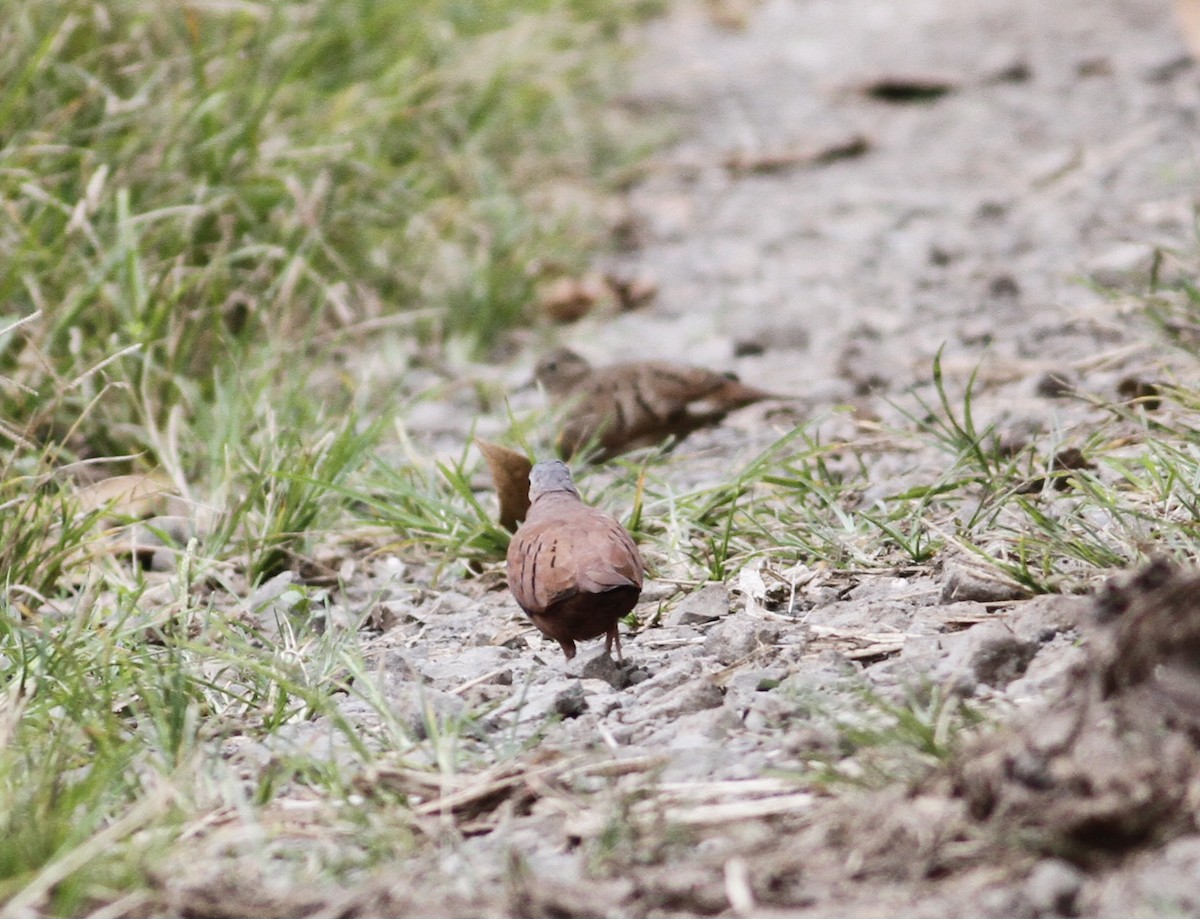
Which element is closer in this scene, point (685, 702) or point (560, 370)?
point (685, 702)

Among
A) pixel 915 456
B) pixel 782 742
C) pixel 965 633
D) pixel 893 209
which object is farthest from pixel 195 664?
pixel 893 209

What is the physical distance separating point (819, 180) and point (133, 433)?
3.29 metres

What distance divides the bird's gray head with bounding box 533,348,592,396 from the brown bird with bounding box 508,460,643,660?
4.56ft

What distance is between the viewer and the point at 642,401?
146 inches

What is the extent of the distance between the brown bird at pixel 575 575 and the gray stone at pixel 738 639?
16 centimetres

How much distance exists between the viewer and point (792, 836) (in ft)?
6.06

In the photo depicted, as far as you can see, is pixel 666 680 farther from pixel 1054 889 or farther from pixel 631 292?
pixel 631 292

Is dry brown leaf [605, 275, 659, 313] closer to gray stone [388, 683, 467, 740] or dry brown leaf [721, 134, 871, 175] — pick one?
dry brown leaf [721, 134, 871, 175]

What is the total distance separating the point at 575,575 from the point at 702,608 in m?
0.43

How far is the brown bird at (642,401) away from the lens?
3.67 metres

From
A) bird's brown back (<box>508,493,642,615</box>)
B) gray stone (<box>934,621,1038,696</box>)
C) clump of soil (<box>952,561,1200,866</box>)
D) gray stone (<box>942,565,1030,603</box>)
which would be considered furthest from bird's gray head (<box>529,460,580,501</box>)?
clump of soil (<box>952,561,1200,866</box>)

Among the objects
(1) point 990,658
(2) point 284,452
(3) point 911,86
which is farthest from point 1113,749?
(3) point 911,86

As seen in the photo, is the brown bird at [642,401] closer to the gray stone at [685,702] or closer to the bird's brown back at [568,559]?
the bird's brown back at [568,559]

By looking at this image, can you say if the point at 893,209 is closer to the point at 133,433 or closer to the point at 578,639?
the point at 133,433
